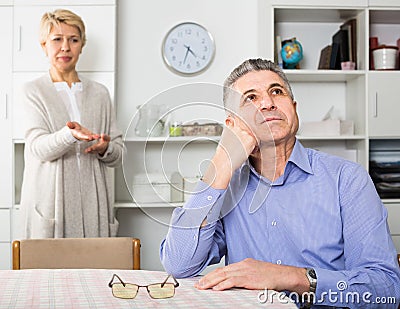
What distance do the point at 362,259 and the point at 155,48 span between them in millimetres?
2579

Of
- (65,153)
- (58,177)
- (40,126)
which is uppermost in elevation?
(40,126)

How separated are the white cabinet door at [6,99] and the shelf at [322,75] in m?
1.52

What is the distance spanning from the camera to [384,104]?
12.0 feet

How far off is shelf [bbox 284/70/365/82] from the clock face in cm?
51

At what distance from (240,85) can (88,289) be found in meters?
0.62

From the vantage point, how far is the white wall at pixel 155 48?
3.78m

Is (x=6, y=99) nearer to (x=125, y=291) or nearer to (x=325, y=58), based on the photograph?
(x=325, y=58)

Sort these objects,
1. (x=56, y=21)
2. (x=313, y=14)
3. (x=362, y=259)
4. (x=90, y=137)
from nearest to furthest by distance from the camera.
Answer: (x=362, y=259) < (x=90, y=137) < (x=56, y=21) < (x=313, y=14)

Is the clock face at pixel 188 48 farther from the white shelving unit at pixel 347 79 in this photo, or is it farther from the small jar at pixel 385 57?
the small jar at pixel 385 57

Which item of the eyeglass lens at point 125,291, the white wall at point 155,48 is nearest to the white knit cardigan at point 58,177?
the white wall at point 155,48

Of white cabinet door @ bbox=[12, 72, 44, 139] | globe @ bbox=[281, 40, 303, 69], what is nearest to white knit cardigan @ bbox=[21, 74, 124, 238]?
white cabinet door @ bbox=[12, 72, 44, 139]

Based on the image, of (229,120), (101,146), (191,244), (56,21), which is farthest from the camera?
(56,21)

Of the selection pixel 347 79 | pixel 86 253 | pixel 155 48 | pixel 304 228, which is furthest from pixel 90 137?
pixel 347 79

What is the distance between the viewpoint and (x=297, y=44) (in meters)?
3.65
